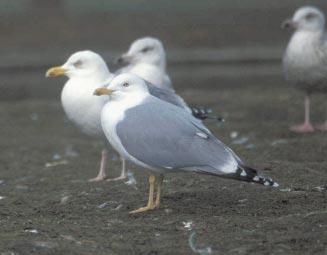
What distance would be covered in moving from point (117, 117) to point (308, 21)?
16.4ft

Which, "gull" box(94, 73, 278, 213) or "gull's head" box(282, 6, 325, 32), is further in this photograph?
"gull's head" box(282, 6, 325, 32)

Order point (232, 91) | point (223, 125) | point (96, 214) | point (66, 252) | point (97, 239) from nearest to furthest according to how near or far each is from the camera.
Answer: point (66, 252) < point (97, 239) < point (96, 214) < point (223, 125) < point (232, 91)

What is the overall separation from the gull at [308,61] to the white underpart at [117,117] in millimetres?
3678

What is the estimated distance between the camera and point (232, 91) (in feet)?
45.2

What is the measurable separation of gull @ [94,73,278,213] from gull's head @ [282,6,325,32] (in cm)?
465

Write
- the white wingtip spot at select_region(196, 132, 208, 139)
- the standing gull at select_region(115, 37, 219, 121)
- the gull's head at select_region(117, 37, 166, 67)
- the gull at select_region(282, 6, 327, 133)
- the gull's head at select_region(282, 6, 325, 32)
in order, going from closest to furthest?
the white wingtip spot at select_region(196, 132, 208, 139), the standing gull at select_region(115, 37, 219, 121), the gull's head at select_region(117, 37, 166, 67), the gull at select_region(282, 6, 327, 133), the gull's head at select_region(282, 6, 325, 32)

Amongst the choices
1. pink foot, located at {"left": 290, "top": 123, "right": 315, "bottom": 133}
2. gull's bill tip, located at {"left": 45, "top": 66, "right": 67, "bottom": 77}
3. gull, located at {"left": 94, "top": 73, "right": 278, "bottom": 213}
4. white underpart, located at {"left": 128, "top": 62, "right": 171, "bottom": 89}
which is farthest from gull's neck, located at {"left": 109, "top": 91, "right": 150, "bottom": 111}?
pink foot, located at {"left": 290, "top": 123, "right": 315, "bottom": 133}

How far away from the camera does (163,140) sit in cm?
620

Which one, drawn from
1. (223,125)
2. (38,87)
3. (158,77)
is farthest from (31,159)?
(38,87)

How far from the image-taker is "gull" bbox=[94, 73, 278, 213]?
6.05 meters

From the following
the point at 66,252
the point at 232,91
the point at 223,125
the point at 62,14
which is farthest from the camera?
the point at 62,14

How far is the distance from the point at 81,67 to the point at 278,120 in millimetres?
3375

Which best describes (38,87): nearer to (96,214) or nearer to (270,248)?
(96,214)

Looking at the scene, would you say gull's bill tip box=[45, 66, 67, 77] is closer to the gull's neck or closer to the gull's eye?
the gull's eye
